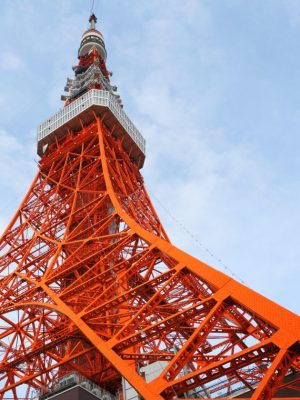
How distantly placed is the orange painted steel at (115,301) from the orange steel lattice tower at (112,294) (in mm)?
42

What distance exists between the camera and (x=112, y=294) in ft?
57.5

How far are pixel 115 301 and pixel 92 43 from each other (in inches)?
923

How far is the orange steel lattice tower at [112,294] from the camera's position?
1216cm

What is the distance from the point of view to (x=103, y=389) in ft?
56.5

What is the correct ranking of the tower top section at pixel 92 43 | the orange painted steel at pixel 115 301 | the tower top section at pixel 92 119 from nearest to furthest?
the orange painted steel at pixel 115 301 < the tower top section at pixel 92 119 < the tower top section at pixel 92 43

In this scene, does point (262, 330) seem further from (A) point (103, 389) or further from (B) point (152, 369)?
(A) point (103, 389)

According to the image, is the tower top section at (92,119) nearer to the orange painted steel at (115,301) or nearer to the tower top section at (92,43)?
the orange painted steel at (115,301)

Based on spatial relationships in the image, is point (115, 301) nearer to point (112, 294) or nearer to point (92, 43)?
point (112, 294)

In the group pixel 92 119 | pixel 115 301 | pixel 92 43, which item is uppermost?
pixel 92 43

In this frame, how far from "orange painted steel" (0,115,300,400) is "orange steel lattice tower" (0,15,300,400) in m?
0.04

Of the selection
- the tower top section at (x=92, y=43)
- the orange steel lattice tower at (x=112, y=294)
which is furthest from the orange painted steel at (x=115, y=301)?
the tower top section at (x=92, y=43)

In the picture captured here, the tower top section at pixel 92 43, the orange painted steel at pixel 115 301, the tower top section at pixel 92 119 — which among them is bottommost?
the orange painted steel at pixel 115 301

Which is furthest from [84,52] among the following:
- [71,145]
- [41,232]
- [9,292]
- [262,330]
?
[262,330]

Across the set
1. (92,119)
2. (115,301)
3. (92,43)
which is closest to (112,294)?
(115,301)
